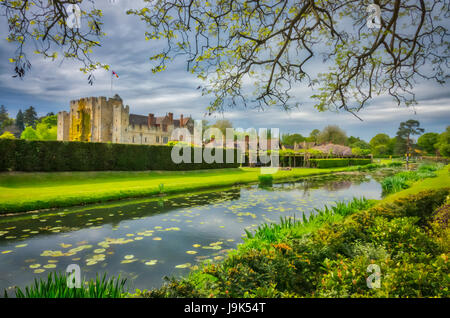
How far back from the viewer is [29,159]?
17.1 metres

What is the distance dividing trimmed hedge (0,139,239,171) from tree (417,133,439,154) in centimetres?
6048

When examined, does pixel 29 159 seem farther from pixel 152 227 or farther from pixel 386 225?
pixel 386 225

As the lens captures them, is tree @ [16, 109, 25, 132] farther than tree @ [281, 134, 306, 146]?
No

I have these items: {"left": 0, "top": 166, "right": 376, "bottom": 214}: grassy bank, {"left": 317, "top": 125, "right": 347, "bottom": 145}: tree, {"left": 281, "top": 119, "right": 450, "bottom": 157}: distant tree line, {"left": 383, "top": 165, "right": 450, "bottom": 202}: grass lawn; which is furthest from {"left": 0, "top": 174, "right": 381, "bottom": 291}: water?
{"left": 317, "top": 125, "right": 347, "bottom": 145}: tree

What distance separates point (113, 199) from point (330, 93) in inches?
401

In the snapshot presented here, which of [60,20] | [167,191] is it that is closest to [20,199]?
[167,191]

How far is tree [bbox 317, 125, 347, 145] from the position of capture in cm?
8550

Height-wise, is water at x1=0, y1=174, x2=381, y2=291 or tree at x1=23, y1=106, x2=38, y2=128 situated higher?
tree at x1=23, y1=106, x2=38, y2=128

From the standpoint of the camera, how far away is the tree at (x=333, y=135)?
85500mm

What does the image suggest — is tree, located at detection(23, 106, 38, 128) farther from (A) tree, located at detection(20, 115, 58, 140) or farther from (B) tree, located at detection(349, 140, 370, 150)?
(B) tree, located at detection(349, 140, 370, 150)

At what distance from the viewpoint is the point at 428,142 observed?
194ft

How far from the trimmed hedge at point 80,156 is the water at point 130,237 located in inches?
404

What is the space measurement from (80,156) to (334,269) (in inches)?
817

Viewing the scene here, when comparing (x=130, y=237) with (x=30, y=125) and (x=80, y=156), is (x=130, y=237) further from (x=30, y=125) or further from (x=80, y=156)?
(x=30, y=125)
